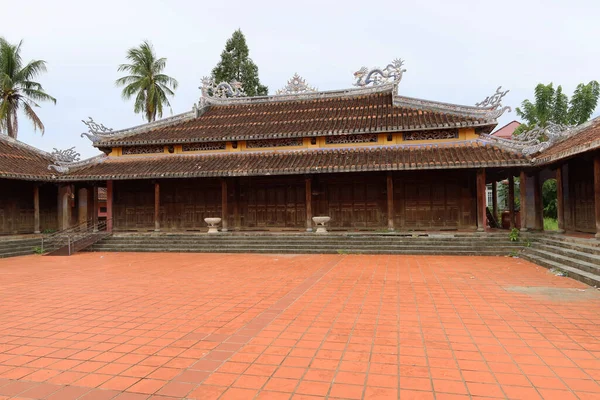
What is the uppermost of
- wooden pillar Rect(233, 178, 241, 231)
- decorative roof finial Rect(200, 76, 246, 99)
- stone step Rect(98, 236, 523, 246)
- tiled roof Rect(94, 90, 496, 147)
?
decorative roof finial Rect(200, 76, 246, 99)

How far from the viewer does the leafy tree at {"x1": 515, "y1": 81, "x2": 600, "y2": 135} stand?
85.4ft

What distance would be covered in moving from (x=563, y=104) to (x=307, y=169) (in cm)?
2299

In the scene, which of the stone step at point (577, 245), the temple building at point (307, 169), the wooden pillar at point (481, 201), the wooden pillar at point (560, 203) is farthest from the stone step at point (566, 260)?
the temple building at point (307, 169)

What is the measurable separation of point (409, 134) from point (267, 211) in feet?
21.4

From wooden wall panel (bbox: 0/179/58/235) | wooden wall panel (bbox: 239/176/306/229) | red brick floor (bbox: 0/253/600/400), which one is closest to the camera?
red brick floor (bbox: 0/253/600/400)

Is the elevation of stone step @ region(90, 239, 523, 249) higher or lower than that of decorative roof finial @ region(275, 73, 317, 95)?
lower

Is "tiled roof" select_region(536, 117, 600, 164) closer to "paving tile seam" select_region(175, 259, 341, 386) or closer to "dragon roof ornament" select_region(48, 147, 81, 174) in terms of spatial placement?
"paving tile seam" select_region(175, 259, 341, 386)

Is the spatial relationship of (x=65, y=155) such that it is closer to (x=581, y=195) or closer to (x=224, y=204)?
(x=224, y=204)

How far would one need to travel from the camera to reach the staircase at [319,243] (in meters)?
11.9

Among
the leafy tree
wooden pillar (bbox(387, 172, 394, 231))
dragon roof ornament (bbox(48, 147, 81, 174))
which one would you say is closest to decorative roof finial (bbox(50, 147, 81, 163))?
dragon roof ornament (bbox(48, 147, 81, 174))

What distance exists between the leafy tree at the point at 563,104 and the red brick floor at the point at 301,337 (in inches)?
920

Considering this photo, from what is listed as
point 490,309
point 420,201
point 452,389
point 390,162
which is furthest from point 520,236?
point 452,389

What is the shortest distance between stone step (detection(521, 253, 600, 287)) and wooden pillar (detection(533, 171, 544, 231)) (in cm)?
332

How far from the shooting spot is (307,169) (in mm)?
13562
